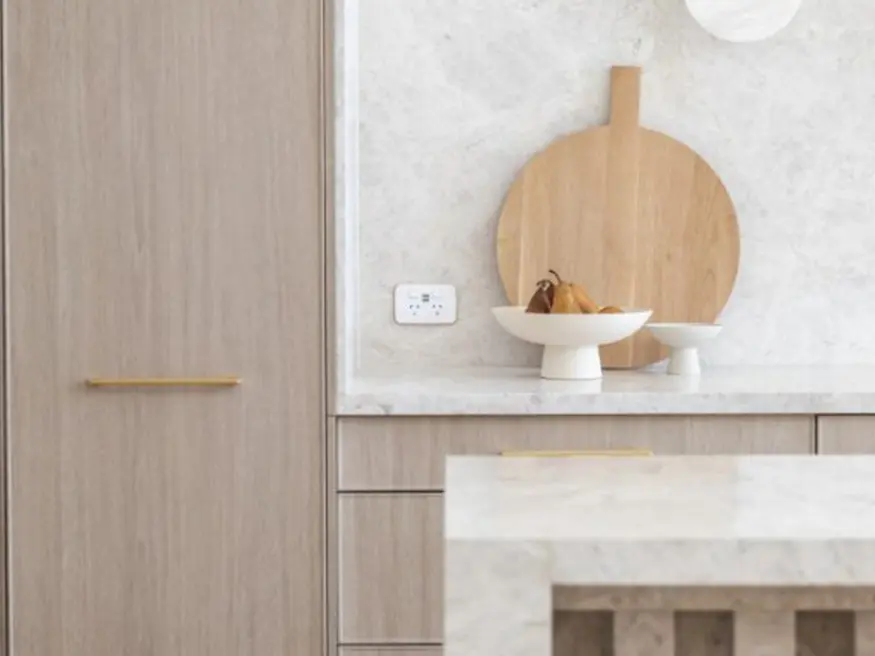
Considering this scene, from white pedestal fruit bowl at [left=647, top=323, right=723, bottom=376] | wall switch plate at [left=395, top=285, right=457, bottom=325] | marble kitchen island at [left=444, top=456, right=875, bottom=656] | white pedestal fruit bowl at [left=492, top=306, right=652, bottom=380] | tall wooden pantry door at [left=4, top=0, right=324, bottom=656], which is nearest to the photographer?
marble kitchen island at [left=444, top=456, right=875, bottom=656]

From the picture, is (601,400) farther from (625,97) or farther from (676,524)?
(676,524)

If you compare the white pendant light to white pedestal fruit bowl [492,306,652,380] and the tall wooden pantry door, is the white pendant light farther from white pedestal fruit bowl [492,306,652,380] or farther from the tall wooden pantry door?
the tall wooden pantry door

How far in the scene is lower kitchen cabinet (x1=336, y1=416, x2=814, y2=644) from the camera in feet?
7.54

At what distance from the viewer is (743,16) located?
280cm

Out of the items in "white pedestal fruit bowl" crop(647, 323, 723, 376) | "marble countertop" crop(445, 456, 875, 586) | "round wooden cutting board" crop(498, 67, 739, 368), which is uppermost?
"round wooden cutting board" crop(498, 67, 739, 368)

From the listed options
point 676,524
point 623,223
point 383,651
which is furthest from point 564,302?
point 676,524

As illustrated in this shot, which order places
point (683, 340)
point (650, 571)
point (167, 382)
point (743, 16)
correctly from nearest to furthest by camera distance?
point (650, 571), point (167, 382), point (683, 340), point (743, 16)

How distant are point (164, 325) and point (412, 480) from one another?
551 mm

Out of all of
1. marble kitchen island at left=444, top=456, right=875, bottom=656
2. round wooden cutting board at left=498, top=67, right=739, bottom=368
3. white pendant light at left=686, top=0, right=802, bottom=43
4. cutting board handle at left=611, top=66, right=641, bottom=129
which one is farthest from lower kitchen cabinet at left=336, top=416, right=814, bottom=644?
marble kitchen island at left=444, top=456, right=875, bottom=656

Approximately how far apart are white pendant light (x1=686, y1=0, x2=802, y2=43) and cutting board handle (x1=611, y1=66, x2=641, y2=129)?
194mm

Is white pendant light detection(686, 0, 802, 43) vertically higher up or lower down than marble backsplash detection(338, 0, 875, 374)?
higher up

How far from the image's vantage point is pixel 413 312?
2.90 meters

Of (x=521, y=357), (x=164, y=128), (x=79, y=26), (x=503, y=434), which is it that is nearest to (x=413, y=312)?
(x=521, y=357)

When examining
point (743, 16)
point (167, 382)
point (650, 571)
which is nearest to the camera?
point (650, 571)
